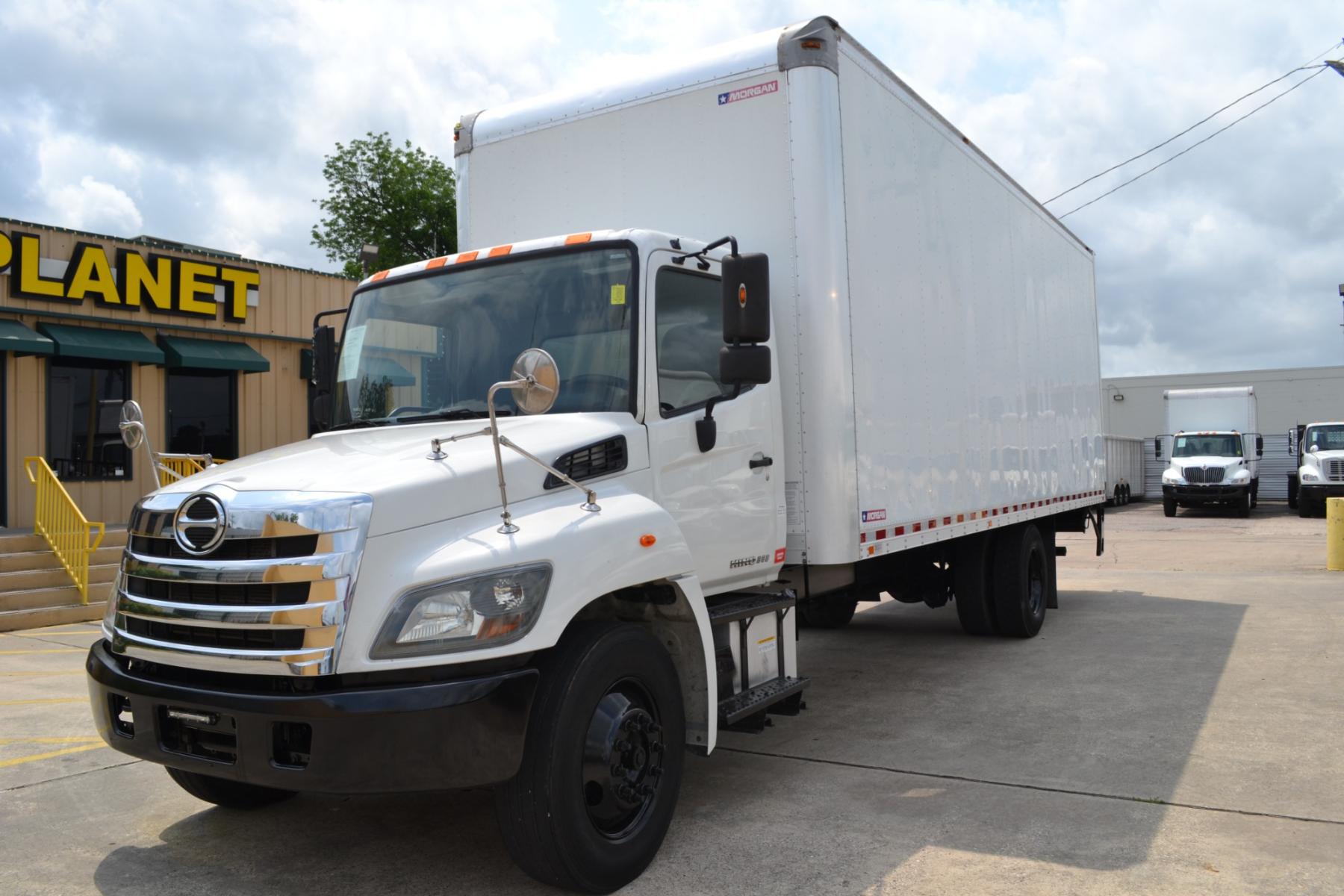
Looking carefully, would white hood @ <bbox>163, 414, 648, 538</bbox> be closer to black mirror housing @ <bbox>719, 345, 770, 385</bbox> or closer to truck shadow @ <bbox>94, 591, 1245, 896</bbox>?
black mirror housing @ <bbox>719, 345, 770, 385</bbox>

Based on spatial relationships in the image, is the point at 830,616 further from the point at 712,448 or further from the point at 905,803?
the point at 712,448

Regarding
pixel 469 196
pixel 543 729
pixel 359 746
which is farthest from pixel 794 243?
Result: pixel 359 746

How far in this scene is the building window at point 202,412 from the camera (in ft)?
55.8

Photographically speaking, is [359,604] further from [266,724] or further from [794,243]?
[794,243]

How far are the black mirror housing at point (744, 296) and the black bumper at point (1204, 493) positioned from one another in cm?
2893

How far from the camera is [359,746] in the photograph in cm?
339

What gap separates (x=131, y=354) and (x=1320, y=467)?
28153mm

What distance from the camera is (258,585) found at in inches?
139

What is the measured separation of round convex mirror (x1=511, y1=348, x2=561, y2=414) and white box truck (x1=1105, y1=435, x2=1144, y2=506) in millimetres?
30911

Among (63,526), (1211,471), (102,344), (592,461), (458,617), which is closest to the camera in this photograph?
(458,617)

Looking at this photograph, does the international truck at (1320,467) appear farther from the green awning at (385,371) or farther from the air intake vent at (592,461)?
the green awning at (385,371)

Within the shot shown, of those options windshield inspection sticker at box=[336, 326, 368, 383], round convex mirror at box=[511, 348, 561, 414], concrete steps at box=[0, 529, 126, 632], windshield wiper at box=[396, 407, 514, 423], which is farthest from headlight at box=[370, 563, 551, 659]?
concrete steps at box=[0, 529, 126, 632]

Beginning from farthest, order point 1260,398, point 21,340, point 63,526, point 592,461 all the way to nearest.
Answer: point 1260,398 → point 21,340 → point 63,526 → point 592,461

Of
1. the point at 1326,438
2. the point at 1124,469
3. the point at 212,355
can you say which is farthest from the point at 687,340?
the point at 1124,469
